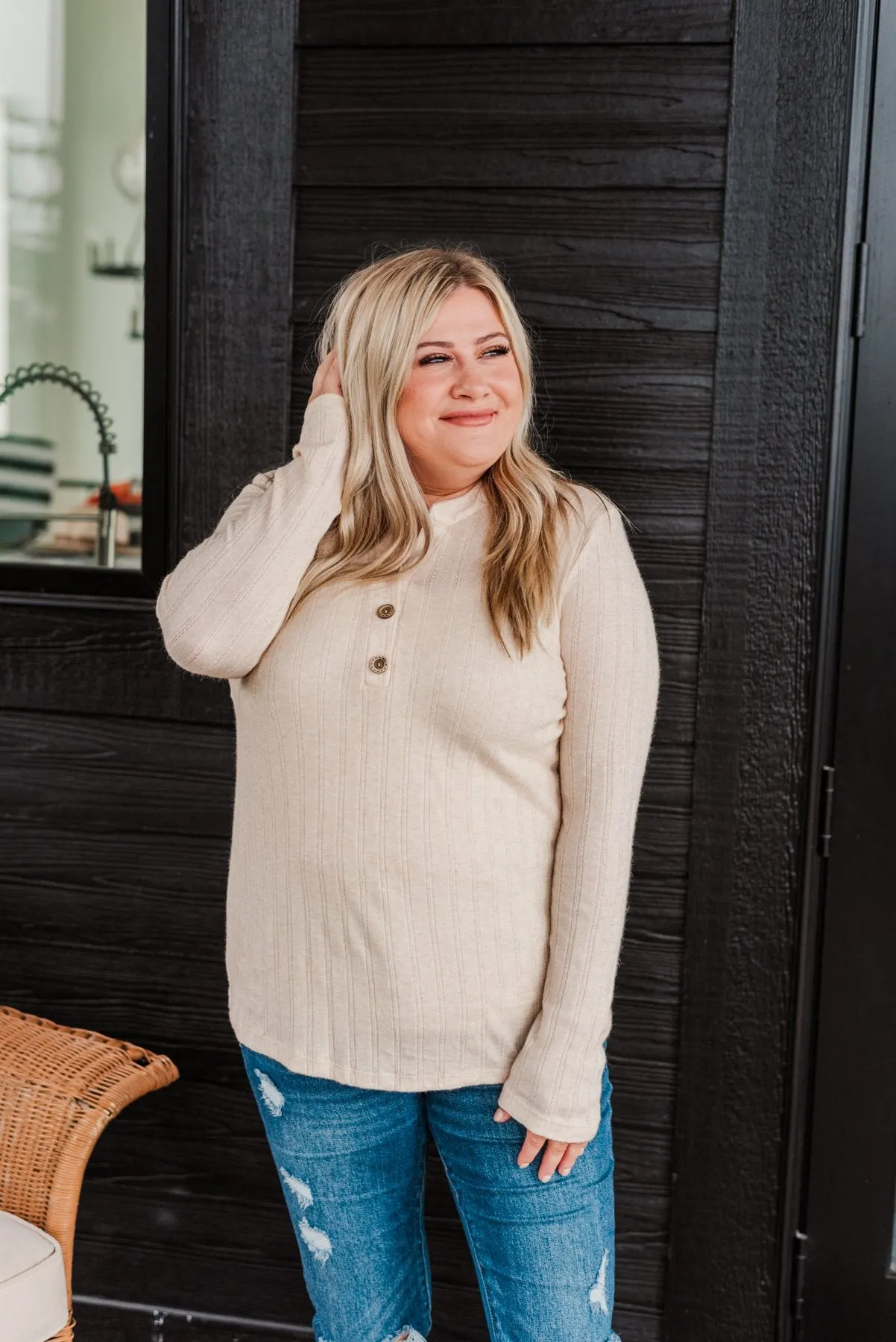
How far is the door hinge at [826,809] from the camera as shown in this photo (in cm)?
163

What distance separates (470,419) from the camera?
1.22 metres

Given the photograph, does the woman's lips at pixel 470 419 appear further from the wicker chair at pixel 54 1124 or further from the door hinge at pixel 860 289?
the wicker chair at pixel 54 1124

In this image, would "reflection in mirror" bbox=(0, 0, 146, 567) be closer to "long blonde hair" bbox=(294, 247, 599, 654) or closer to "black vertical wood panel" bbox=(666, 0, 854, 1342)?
"long blonde hair" bbox=(294, 247, 599, 654)

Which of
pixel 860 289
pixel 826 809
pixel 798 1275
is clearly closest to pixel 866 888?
pixel 826 809

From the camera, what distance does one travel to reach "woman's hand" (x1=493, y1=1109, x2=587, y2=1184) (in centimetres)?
118

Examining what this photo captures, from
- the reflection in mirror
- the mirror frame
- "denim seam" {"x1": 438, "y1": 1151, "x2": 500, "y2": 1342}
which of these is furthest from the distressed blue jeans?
the reflection in mirror

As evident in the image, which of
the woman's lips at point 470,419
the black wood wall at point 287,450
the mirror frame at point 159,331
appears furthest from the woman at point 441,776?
the mirror frame at point 159,331

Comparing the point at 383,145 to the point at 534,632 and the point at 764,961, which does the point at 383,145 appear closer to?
the point at 534,632

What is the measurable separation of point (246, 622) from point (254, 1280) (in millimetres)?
1178

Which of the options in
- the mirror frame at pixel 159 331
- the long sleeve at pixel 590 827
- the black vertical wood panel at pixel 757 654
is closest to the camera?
the long sleeve at pixel 590 827

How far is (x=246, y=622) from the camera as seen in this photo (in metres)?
1.21

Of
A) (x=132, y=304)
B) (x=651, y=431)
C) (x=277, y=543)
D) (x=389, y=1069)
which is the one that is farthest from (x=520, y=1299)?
(x=132, y=304)

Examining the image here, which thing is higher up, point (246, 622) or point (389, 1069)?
point (246, 622)

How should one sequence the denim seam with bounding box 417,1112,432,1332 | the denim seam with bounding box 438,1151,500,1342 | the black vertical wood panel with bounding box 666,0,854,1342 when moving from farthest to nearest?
the black vertical wood panel with bounding box 666,0,854,1342
the denim seam with bounding box 417,1112,432,1332
the denim seam with bounding box 438,1151,500,1342
